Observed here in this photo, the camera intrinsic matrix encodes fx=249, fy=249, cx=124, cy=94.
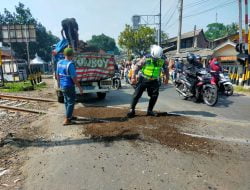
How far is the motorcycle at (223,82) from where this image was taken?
10.5 m

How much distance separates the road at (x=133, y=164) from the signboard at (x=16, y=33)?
21.3m

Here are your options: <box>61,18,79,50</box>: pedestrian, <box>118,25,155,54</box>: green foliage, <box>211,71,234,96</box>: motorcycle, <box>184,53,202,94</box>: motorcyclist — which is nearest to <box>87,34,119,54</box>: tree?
<box>118,25,155,54</box>: green foliage

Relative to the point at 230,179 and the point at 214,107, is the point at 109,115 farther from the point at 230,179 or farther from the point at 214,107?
the point at 230,179

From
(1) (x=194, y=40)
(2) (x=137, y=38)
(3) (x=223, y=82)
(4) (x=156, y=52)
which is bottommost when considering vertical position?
(3) (x=223, y=82)

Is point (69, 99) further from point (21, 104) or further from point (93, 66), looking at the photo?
point (21, 104)

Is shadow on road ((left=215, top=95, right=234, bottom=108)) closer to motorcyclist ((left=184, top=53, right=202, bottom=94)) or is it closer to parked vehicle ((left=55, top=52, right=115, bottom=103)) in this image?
motorcyclist ((left=184, top=53, right=202, bottom=94))

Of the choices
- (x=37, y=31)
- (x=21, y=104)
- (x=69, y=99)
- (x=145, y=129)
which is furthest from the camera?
(x=37, y=31)

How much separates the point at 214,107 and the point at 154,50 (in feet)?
10.5

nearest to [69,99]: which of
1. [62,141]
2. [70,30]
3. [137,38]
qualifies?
[62,141]

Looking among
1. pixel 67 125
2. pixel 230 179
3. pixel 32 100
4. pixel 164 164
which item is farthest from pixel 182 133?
pixel 32 100

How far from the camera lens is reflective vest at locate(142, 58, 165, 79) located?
6691 mm

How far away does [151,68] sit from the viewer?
6.69 metres

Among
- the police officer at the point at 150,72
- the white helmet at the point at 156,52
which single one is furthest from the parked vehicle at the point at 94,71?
the white helmet at the point at 156,52

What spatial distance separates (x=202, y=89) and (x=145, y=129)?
4.11 m
